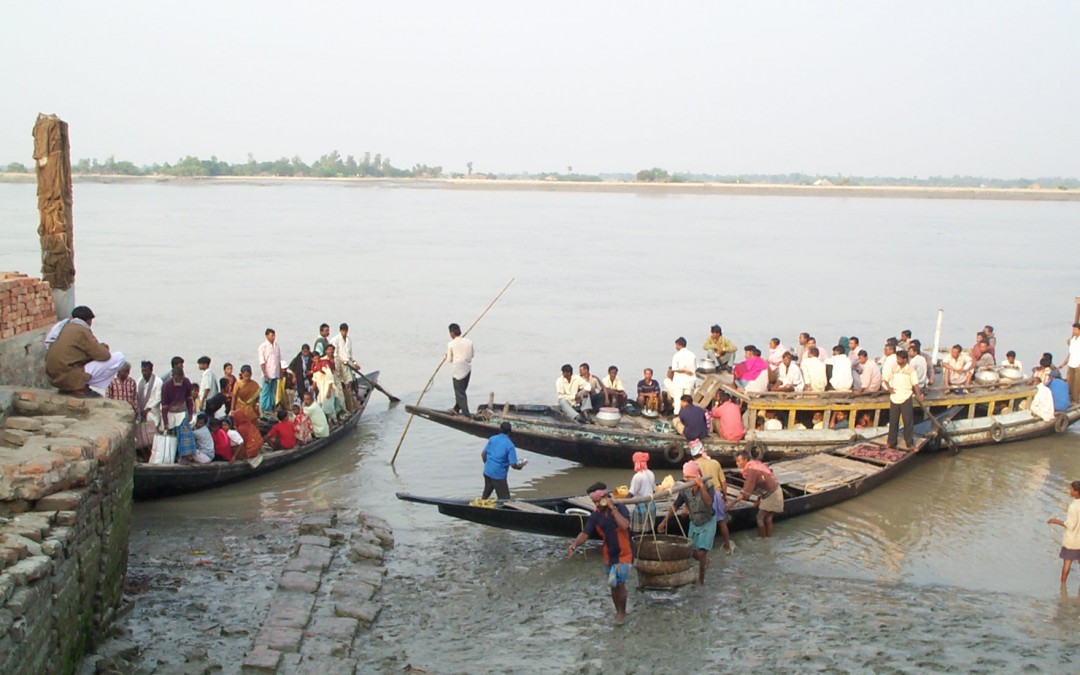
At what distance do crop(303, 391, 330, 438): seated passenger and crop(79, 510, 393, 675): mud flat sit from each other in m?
2.76

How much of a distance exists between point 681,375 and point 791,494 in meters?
2.97

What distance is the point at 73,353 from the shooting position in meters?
8.75

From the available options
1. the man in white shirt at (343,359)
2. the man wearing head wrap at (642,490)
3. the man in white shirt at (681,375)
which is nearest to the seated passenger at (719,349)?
the man in white shirt at (681,375)

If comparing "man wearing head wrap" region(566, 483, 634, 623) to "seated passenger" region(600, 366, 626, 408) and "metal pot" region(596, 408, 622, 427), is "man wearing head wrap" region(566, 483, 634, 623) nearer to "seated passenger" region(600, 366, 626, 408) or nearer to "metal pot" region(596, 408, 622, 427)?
"metal pot" region(596, 408, 622, 427)

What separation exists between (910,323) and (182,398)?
944 inches

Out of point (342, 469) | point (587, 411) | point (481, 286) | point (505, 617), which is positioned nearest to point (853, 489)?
point (587, 411)

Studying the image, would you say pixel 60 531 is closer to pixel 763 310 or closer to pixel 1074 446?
pixel 1074 446

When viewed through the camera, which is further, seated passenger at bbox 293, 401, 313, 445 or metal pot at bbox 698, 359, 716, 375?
metal pot at bbox 698, 359, 716, 375

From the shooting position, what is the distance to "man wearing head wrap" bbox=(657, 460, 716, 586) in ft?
32.5

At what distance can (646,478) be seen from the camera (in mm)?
9898

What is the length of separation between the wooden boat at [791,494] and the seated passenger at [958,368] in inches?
32.0

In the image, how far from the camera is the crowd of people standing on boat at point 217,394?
29.1 feet

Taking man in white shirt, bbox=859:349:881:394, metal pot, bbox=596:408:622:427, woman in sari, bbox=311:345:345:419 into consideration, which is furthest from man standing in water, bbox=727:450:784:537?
woman in sari, bbox=311:345:345:419

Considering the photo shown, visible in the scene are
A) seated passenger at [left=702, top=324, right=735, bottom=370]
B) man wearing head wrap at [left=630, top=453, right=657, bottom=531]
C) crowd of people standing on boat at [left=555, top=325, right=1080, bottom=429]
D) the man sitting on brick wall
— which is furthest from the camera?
seated passenger at [left=702, top=324, right=735, bottom=370]
